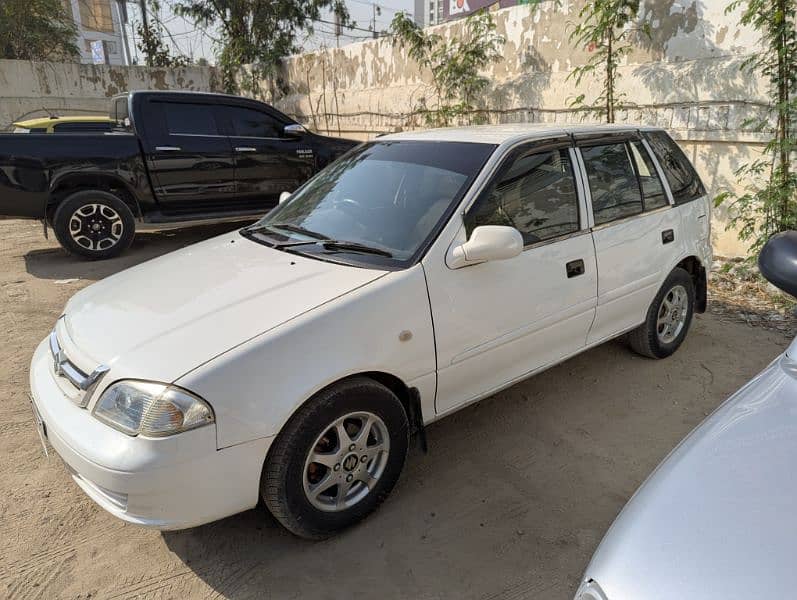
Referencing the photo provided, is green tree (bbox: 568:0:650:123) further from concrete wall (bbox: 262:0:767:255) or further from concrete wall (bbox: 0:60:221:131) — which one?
concrete wall (bbox: 0:60:221:131)

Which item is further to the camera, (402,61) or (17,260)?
(402,61)

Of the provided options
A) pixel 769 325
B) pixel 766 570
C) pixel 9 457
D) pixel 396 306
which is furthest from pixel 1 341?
pixel 769 325

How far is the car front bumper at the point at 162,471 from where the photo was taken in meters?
2.01

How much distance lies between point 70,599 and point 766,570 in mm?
2377

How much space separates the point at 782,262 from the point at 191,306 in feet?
7.45

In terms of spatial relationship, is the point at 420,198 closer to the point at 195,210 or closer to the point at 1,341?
the point at 1,341

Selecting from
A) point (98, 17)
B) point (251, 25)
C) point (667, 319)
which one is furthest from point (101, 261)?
point (98, 17)

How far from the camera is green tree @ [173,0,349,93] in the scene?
586 inches

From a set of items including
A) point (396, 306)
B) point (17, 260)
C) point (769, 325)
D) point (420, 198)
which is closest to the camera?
point (396, 306)

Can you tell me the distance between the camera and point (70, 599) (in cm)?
225

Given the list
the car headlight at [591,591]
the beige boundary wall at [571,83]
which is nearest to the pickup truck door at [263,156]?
the beige boundary wall at [571,83]

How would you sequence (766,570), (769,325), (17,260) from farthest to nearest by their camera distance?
(17,260) → (769,325) → (766,570)

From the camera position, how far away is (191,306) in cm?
250

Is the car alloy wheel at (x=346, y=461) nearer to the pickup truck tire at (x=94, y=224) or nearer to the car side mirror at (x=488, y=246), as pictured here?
the car side mirror at (x=488, y=246)
